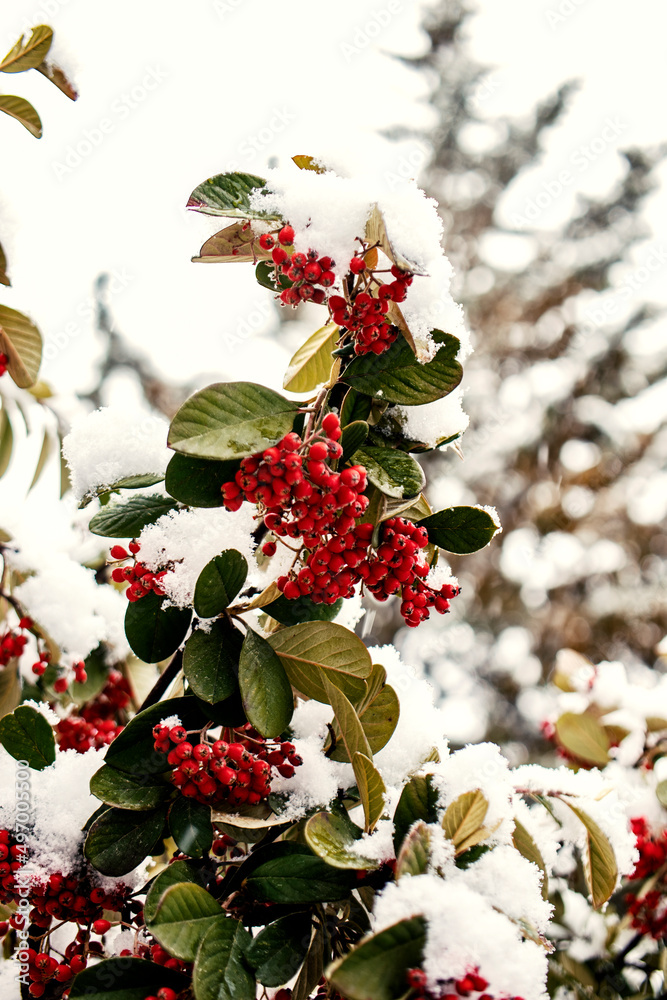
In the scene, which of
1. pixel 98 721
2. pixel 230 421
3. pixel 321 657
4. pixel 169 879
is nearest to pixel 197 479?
pixel 230 421

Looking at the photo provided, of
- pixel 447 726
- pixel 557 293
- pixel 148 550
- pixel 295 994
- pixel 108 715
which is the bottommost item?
pixel 557 293

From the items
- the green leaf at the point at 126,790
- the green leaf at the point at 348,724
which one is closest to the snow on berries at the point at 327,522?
the green leaf at the point at 348,724

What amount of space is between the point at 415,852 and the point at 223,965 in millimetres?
268

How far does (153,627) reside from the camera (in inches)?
41.1

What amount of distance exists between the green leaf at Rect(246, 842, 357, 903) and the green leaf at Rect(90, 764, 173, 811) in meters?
0.20

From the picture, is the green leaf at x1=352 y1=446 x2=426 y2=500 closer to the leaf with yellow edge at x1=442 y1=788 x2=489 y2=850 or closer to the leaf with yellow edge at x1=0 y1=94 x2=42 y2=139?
the leaf with yellow edge at x1=442 y1=788 x2=489 y2=850

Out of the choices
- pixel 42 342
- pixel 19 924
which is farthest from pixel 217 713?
pixel 42 342

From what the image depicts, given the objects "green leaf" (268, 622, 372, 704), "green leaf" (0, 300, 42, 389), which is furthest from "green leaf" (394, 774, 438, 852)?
"green leaf" (0, 300, 42, 389)

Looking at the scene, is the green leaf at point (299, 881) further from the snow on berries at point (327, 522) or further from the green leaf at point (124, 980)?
the snow on berries at point (327, 522)

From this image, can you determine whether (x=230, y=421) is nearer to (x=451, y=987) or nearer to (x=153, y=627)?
(x=153, y=627)

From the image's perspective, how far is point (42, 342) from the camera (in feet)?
4.98

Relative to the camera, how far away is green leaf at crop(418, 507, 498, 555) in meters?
0.99

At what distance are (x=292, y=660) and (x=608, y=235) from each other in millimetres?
6053

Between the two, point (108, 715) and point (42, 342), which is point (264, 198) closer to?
point (42, 342)
